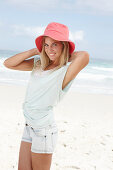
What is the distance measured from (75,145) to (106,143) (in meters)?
0.62

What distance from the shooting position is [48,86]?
7.09 ft

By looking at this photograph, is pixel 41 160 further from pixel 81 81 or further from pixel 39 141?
pixel 81 81

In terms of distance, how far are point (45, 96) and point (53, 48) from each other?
43cm

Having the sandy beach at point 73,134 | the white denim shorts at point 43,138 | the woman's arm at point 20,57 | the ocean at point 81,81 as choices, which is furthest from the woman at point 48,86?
the ocean at point 81,81

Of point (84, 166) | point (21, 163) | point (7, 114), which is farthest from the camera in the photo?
point (7, 114)

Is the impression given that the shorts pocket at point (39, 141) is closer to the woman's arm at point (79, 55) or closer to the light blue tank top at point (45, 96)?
the light blue tank top at point (45, 96)

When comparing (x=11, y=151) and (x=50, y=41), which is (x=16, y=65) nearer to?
(x=50, y=41)

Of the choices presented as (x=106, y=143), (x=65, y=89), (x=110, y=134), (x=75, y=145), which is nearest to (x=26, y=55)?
(x=65, y=89)

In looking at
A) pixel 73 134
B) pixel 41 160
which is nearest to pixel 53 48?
pixel 41 160

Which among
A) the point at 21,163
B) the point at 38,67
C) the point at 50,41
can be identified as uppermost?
the point at 50,41

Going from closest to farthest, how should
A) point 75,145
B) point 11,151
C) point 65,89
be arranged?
point 65,89, point 11,151, point 75,145

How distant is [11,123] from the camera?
206 inches

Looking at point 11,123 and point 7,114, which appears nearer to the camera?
point 11,123

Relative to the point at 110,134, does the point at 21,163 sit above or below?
above
